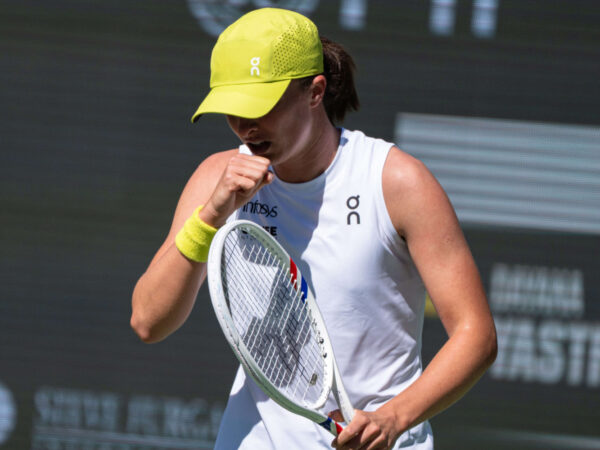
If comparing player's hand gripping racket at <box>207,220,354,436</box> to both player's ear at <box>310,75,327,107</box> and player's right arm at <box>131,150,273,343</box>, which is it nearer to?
player's right arm at <box>131,150,273,343</box>

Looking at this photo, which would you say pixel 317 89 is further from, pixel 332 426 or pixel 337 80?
pixel 332 426

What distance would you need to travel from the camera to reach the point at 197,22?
13.5 ft

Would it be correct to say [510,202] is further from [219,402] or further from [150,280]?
[150,280]

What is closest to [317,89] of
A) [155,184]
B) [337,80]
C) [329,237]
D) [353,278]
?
[337,80]

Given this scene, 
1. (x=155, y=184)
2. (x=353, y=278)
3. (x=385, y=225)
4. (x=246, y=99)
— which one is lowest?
(x=155, y=184)

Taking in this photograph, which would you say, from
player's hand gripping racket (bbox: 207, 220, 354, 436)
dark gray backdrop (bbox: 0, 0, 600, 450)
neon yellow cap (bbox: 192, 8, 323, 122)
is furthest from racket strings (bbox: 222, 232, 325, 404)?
dark gray backdrop (bbox: 0, 0, 600, 450)

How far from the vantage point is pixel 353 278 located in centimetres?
198

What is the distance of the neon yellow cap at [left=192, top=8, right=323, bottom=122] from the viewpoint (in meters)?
1.86

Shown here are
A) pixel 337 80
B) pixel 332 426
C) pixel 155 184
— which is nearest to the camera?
pixel 332 426

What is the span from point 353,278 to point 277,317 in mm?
209

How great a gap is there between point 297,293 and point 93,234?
250 centimetres

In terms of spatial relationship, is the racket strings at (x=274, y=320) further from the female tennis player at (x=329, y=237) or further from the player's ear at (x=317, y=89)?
the player's ear at (x=317, y=89)

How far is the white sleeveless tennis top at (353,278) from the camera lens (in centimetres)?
197

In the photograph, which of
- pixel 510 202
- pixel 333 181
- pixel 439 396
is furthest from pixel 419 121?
pixel 439 396
